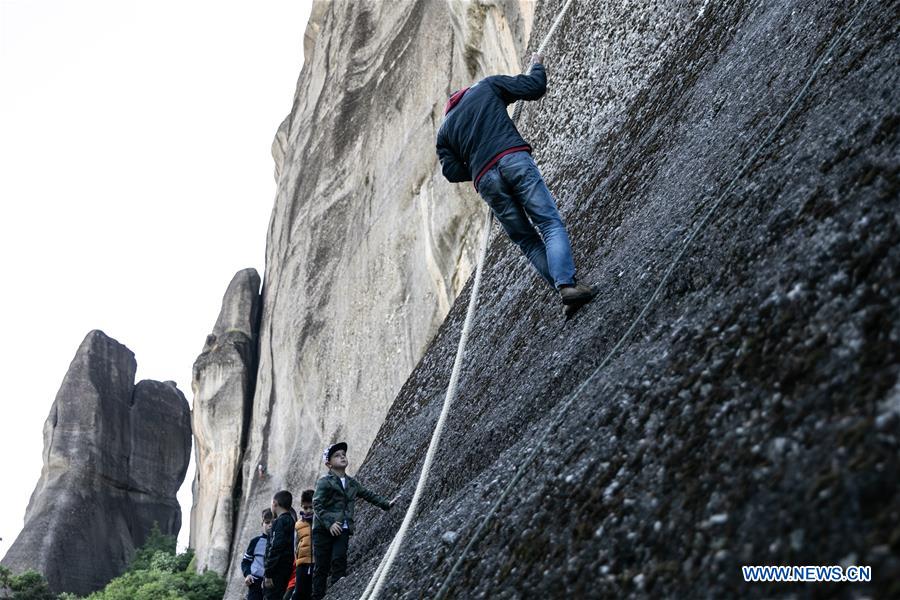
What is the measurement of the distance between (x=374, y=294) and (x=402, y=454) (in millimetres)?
14831

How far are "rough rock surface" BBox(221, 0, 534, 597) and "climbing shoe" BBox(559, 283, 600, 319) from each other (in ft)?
32.5

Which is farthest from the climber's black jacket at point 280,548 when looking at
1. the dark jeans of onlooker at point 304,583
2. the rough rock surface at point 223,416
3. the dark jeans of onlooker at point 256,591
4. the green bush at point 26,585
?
the green bush at point 26,585

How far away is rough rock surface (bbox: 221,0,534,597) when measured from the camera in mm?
19344

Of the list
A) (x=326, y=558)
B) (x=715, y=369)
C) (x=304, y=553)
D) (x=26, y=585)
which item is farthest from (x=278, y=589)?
(x=26, y=585)

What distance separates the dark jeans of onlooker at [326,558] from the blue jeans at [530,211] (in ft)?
9.39


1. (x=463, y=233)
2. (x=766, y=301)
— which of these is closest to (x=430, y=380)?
(x=766, y=301)

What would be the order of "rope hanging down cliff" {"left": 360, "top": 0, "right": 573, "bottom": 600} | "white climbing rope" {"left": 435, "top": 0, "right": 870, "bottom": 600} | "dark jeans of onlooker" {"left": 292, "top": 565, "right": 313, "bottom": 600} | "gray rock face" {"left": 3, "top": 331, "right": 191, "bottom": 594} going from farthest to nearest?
"gray rock face" {"left": 3, "top": 331, "right": 191, "bottom": 594}, "dark jeans of onlooker" {"left": 292, "top": 565, "right": 313, "bottom": 600}, "rope hanging down cliff" {"left": 360, "top": 0, "right": 573, "bottom": 600}, "white climbing rope" {"left": 435, "top": 0, "right": 870, "bottom": 600}

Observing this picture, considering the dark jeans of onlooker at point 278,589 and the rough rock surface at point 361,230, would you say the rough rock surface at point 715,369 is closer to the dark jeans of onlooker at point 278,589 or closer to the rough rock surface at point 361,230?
the dark jeans of onlooker at point 278,589

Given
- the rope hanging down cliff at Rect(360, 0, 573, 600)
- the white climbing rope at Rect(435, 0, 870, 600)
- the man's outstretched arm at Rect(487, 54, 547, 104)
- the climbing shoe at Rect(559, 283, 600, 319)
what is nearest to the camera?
the white climbing rope at Rect(435, 0, 870, 600)

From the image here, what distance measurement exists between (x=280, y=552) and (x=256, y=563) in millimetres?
969

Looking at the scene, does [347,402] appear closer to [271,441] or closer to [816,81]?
[271,441]

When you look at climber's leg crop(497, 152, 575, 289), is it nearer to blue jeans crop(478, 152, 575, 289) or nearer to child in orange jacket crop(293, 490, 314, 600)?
blue jeans crop(478, 152, 575, 289)

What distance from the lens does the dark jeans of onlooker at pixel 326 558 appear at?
7.13 meters

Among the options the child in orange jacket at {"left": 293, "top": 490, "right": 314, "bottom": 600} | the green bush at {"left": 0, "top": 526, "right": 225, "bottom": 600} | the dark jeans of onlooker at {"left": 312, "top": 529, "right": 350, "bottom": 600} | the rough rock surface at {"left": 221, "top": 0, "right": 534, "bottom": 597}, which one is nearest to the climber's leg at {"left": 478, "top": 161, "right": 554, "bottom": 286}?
the dark jeans of onlooker at {"left": 312, "top": 529, "right": 350, "bottom": 600}
